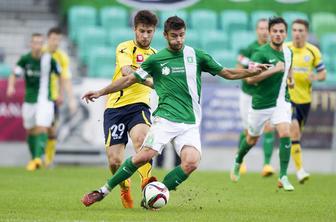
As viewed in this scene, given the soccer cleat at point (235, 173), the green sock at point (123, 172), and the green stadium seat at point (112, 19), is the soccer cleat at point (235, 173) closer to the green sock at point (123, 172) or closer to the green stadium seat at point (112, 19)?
the green sock at point (123, 172)

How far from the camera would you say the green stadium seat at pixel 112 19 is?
82.3 feet

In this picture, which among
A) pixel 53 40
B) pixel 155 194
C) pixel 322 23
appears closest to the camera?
pixel 155 194

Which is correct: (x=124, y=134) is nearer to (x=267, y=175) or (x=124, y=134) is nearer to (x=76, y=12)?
(x=267, y=175)

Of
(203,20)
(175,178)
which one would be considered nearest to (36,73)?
(203,20)

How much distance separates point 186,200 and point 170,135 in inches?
86.8

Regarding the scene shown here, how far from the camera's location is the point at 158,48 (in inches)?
940

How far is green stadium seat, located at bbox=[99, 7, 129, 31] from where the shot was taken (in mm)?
25072

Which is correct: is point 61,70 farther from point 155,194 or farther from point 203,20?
point 155,194

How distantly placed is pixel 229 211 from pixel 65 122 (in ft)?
34.7

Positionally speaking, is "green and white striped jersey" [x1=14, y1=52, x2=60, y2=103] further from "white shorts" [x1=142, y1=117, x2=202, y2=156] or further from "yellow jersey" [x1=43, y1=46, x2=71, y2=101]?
"white shorts" [x1=142, y1=117, x2=202, y2=156]

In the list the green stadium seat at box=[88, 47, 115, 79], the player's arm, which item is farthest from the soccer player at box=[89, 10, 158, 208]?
the green stadium seat at box=[88, 47, 115, 79]

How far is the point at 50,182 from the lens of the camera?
15.6 meters

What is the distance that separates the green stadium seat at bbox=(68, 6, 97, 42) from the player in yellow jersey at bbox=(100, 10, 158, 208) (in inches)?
522

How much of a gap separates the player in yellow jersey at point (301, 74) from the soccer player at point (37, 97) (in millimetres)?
5060
